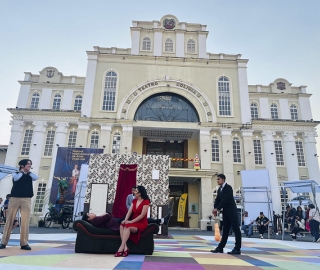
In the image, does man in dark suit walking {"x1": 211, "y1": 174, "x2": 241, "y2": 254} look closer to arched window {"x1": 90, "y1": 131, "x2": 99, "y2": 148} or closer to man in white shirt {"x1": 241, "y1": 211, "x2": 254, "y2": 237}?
man in white shirt {"x1": 241, "y1": 211, "x2": 254, "y2": 237}

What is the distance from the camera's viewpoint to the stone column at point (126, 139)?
20422 mm

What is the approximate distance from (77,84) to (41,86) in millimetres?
3247

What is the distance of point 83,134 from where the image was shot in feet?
68.0

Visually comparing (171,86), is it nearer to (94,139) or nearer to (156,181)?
(94,139)

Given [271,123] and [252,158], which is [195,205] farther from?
[271,123]

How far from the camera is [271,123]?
22.0 metres

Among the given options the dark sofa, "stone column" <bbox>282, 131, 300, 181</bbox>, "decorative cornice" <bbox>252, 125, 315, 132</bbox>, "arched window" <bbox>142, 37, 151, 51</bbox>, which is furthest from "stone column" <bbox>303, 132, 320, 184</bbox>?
the dark sofa

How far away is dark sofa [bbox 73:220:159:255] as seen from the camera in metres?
4.73

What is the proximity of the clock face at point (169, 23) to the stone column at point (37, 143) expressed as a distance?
47.7 feet

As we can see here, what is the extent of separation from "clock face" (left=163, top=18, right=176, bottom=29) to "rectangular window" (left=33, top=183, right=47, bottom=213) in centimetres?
1811

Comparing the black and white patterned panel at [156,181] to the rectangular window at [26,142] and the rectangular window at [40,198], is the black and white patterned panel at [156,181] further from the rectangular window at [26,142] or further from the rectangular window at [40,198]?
the rectangular window at [26,142]

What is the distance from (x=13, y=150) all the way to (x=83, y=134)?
5.80 m

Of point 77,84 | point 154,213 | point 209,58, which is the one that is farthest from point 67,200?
point 209,58

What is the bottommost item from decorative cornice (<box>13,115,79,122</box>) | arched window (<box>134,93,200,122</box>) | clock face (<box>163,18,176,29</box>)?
decorative cornice (<box>13,115,79,122</box>)
